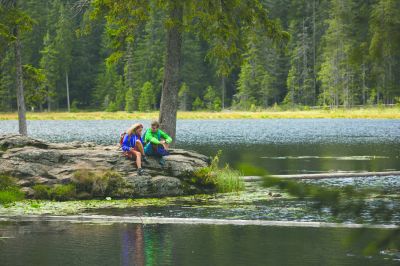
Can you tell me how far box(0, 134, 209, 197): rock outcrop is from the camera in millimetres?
16312

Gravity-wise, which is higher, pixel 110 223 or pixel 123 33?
pixel 123 33

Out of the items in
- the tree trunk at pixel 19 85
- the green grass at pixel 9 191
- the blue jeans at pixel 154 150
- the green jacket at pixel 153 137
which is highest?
the tree trunk at pixel 19 85

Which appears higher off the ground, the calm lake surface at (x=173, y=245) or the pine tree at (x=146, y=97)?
the pine tree at (x=146, y=97)

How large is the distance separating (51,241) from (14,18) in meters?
14.9

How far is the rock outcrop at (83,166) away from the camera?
1631cm

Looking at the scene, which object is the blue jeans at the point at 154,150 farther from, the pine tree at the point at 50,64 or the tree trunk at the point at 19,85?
the pine tree at the point at 50,64

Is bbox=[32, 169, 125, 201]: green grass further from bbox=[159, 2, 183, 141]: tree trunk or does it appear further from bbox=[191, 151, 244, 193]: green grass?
bbox=[159, 2, 183, 141]: tree trunk

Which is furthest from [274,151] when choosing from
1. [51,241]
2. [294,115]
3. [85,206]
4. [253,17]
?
[294,115]

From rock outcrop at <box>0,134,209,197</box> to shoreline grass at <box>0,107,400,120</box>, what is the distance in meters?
69.9

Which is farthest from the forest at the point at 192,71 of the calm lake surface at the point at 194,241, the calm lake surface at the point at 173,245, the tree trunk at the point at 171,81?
the calm lake surface at the point at 173,245

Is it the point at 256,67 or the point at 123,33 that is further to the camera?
the point at 256,67

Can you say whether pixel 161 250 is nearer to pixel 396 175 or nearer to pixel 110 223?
pixel 110 223

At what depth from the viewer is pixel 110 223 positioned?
508 inches

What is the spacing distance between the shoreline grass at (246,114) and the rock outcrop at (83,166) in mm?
69938
